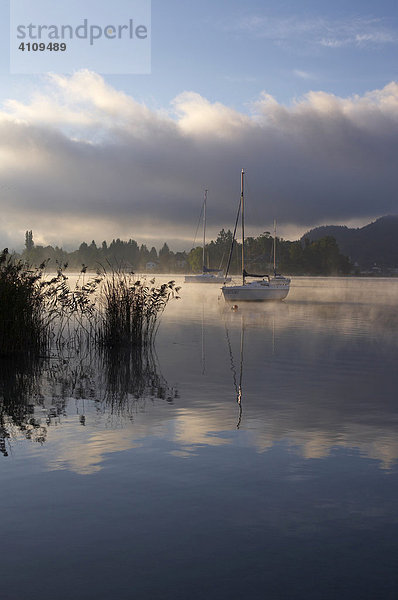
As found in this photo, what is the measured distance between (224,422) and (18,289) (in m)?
9.09

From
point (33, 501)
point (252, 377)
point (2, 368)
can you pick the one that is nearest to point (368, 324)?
point (252, 377)

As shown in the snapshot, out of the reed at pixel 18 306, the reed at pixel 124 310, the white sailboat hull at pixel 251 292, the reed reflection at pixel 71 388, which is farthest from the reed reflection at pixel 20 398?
the white sailboat hull at pixel 251 292

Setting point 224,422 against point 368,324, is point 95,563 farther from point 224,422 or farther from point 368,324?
point 368,324

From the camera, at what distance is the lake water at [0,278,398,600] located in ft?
17.4

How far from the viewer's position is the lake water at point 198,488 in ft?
17.4

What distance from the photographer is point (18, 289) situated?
17938mm

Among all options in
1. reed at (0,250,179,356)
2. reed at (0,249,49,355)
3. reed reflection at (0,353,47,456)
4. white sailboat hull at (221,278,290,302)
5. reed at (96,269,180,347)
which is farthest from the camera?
white sailboat hull at (221,278,290,302)

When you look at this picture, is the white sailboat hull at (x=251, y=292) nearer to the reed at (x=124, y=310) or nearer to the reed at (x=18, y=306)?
the reed at (x=124, y=310)

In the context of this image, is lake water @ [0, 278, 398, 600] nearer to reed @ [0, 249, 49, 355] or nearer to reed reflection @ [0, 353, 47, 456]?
reed reflection @ [0, 353, 47, 456]

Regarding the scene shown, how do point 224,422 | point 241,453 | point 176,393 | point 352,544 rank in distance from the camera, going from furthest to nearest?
point 176,393, point 224,422, point 241,453, point 352,544

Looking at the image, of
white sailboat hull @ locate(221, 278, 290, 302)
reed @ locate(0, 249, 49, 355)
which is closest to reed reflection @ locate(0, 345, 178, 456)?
reed @ locate(0, 249, 49, 355)

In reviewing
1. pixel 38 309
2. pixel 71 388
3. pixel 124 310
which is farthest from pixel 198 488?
pixel 124 310

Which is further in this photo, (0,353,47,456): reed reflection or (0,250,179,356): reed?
(0,250,179,356): reed

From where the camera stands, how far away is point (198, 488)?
7.38 metres
